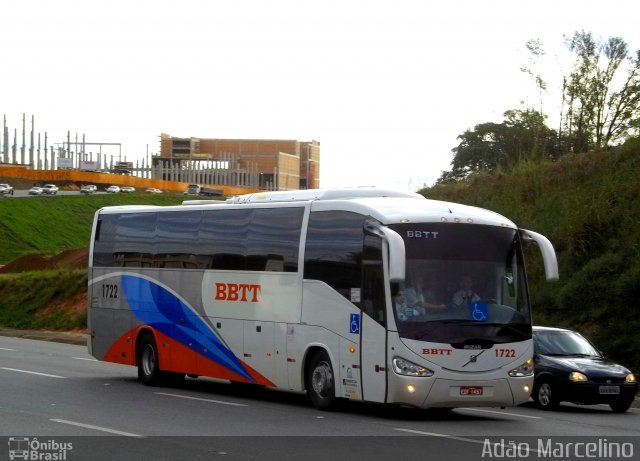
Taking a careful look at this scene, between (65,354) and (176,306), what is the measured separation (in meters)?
11.0

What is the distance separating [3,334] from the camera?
42.9m

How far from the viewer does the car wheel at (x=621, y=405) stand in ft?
63.7

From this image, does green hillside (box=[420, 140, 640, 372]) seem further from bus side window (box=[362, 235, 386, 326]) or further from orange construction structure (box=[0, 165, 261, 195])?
orange construction structure (box=[0, 165, 261, 195])

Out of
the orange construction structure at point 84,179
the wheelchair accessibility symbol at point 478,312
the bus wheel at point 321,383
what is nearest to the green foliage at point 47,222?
the orange construction structure at point 84,179

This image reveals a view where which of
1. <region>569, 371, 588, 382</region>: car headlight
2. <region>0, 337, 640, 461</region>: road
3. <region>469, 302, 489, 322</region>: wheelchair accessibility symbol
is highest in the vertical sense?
<region>469, 302, 489, 322</region>: wheelchair accessibility symbol

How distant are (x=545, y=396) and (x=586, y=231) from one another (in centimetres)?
1210

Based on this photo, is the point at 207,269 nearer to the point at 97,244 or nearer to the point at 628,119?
the point at 97,244

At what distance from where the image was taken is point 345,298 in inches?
670

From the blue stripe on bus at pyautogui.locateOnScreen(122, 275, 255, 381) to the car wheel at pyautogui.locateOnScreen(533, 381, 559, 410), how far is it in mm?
5151

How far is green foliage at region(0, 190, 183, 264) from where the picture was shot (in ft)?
296

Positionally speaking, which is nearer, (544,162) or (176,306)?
(176,306)
